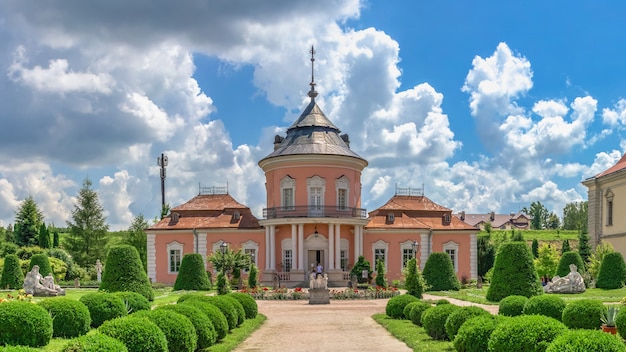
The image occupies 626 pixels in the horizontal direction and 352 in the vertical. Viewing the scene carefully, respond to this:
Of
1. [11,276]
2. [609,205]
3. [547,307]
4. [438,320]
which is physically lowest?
[11,276]

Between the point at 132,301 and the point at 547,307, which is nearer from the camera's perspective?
the point at 547,307

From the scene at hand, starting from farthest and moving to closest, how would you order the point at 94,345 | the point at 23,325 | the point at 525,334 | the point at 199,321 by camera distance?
1. the point at 199,321
2. the point at 23,325
3. the point at 525,334
4. the point at 94,345

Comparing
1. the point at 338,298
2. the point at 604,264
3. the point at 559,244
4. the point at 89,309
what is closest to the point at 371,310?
the point at 338,298

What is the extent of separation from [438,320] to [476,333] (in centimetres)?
328

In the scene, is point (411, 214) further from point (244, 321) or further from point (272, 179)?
point (244, 321)

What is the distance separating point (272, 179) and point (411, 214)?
9439 mm

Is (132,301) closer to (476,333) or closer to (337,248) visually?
(476,333)

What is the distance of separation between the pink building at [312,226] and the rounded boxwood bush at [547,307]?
25.5 meters

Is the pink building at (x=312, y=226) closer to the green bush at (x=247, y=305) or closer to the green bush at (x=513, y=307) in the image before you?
the green bush at (x=247, y=305)

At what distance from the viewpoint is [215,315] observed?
48.5ft

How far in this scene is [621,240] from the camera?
4066 cm

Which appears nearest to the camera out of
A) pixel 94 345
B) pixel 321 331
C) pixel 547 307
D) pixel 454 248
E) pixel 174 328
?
pixel 94 345

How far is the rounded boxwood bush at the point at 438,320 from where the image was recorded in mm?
15008

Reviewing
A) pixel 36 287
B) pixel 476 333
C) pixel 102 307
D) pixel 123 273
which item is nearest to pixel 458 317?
pixel 476 333
